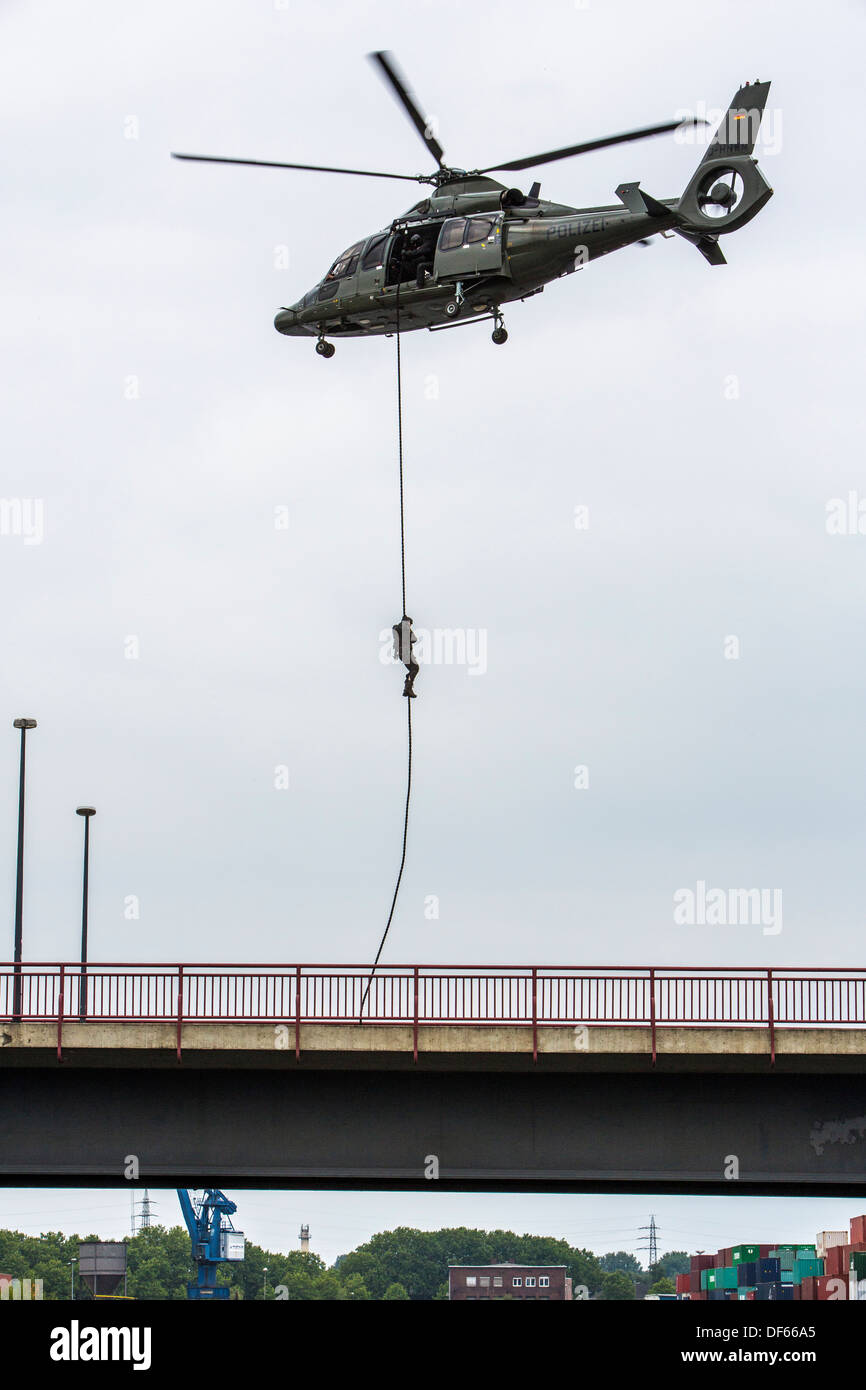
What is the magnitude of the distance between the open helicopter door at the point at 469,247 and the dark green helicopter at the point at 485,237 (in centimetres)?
2

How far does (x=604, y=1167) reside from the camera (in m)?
32.6

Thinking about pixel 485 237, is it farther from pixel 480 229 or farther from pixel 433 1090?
pixel 433 1090

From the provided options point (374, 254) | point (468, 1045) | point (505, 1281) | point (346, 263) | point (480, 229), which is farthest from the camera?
point (505, 1281)

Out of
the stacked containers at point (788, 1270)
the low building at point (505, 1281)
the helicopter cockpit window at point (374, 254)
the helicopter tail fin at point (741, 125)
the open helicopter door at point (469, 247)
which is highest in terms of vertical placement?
the helicopter tail fin at point (741, 125)

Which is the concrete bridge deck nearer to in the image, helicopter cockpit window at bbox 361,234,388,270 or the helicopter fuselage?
the helicopter fuselage

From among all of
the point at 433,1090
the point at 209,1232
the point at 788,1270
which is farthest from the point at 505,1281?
the point at 433,1090

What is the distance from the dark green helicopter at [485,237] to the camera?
1398 inches

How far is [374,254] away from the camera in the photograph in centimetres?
3772

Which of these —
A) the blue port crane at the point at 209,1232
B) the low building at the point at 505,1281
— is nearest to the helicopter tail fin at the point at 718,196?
the blue port crane at the point at 209,1232

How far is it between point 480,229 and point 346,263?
3558mm

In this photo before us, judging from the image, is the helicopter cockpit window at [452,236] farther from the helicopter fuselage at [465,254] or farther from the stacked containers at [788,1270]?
the stacked containers at [788,1270]

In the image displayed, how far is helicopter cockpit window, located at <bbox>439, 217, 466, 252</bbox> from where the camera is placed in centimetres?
3591

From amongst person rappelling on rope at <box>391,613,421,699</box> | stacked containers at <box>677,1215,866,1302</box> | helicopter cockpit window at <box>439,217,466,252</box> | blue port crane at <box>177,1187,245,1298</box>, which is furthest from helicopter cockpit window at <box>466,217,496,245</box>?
blue port crane at <box>177,1187,245,1298</box>
